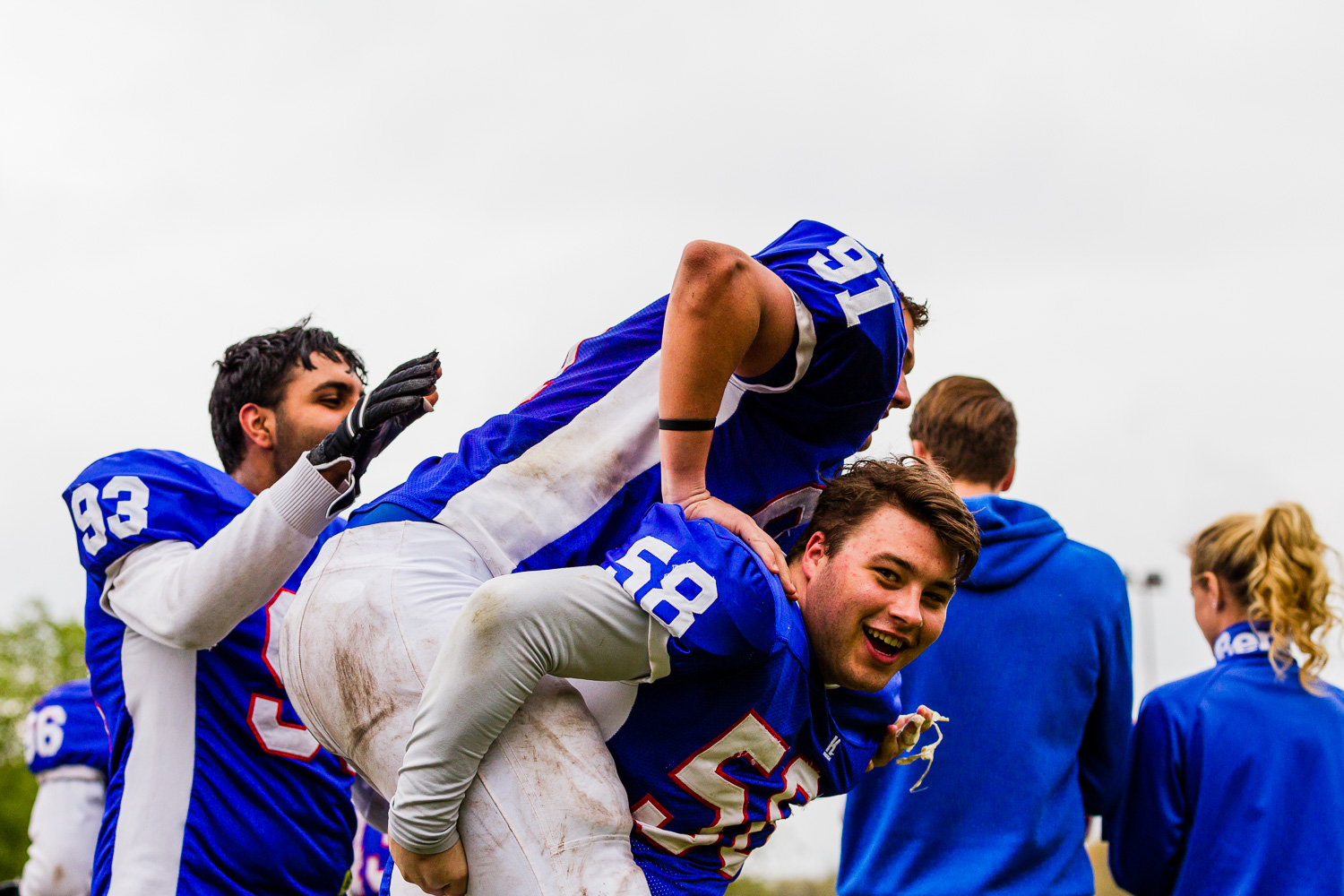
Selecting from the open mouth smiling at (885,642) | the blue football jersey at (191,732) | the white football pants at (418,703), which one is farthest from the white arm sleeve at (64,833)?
the open mouth smiling at (885,642)

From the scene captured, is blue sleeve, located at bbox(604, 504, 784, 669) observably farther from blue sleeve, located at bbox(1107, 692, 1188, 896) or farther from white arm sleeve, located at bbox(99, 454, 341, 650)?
blue sleeve, located at bbox(1107, 692, 1188, 896)

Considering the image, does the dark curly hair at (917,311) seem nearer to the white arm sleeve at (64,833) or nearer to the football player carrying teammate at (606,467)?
the football player carrying teammate at (606,467)

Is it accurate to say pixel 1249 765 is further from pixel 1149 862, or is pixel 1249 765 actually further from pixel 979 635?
pixel 979 635

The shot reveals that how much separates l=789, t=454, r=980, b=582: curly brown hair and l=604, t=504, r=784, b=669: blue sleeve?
35cm

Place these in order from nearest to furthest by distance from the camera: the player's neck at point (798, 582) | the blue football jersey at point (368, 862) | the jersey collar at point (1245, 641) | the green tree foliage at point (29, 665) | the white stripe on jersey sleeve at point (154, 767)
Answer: the player's neck at point (798, 582), the white stripe on jersey sleeve at point (154, 767), the jersey collar at point (1245, 641), the blue football jersey at point (368, 862), the green tree foliage at point (29, 665)

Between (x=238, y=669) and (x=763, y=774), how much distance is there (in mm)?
1621

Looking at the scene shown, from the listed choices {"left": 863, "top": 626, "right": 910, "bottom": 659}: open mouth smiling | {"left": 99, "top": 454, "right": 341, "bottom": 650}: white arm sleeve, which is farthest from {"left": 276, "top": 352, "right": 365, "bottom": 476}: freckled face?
{"left": 863, "top": 626, "right": 910, "bottom": 659}: open mouth smiling

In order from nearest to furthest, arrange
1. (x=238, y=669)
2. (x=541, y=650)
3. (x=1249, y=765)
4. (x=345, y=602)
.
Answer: (x=541, y=650), (x=345, y=602), (x=238, y=669), (x=1249, y=765)

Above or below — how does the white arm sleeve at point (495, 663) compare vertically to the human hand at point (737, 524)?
below

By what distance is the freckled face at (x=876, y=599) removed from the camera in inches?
90.8

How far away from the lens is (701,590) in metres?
2.03

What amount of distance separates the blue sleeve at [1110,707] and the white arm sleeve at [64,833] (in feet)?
11.9

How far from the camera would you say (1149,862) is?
369 centimetres

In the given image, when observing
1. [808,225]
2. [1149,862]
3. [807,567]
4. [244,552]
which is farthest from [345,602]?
[1149,862]
